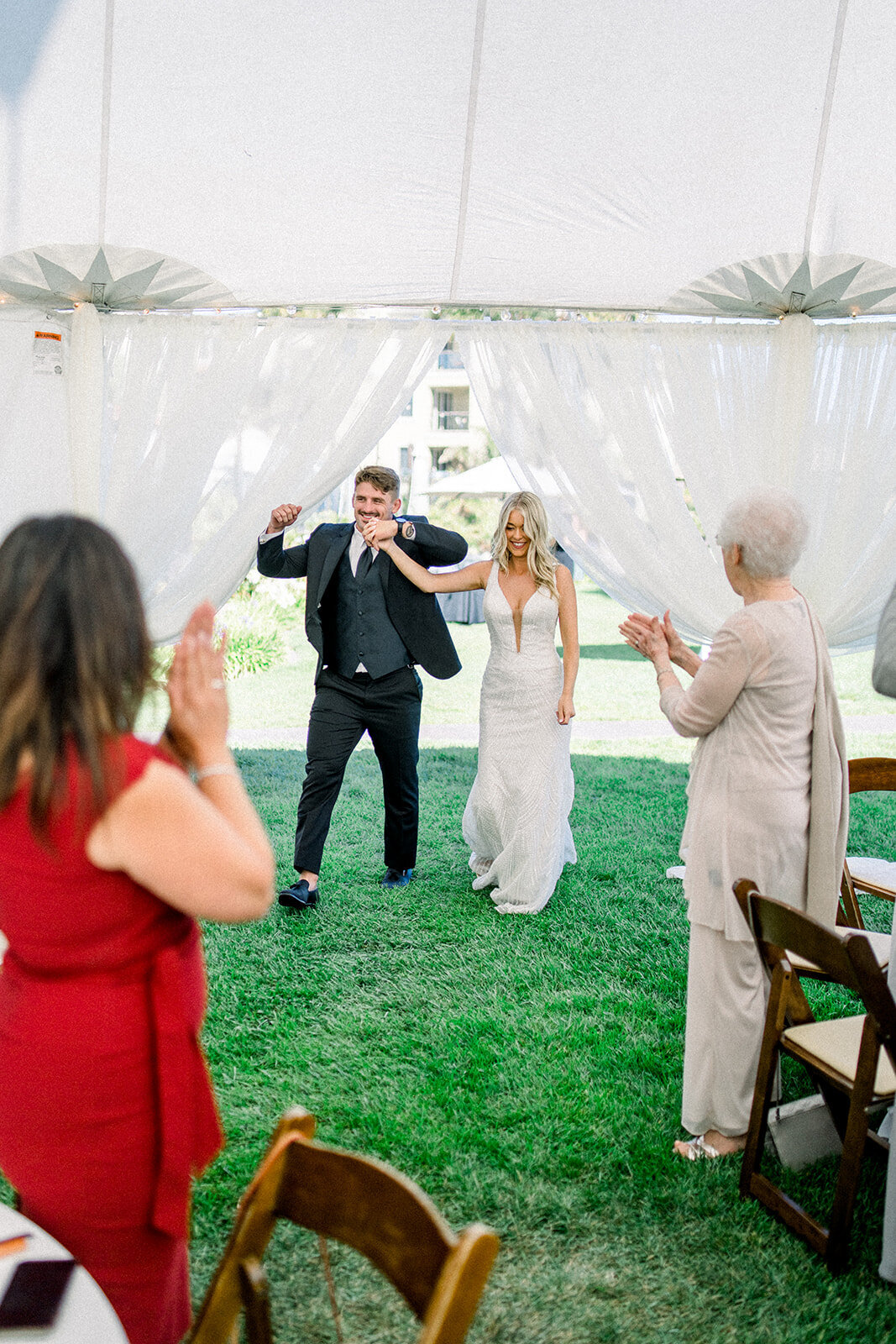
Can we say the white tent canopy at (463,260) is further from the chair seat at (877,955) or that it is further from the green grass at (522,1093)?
the chair seat at (877,955)

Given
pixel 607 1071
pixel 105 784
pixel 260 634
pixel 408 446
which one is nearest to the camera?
pixel 105 784

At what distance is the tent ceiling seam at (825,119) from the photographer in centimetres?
409

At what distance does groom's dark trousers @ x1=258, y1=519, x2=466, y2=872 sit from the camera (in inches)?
193

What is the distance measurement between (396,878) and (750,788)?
105 inches

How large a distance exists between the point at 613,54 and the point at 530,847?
329cm

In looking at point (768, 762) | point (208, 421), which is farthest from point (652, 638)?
point (208, 421)

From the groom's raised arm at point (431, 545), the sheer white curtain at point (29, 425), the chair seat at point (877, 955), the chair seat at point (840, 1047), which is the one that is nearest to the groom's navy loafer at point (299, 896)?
the groom's raised arm at point (431, 545)

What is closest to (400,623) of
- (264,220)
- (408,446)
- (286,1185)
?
(264,220)

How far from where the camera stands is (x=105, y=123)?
4211mm

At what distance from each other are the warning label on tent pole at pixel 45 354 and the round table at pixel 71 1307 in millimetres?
4263

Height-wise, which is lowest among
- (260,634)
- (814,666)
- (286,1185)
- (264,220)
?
(260,634)

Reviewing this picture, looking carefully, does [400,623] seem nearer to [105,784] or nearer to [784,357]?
[784,357]

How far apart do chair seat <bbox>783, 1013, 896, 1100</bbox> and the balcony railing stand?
2791 centimetres

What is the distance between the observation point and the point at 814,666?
288cm
